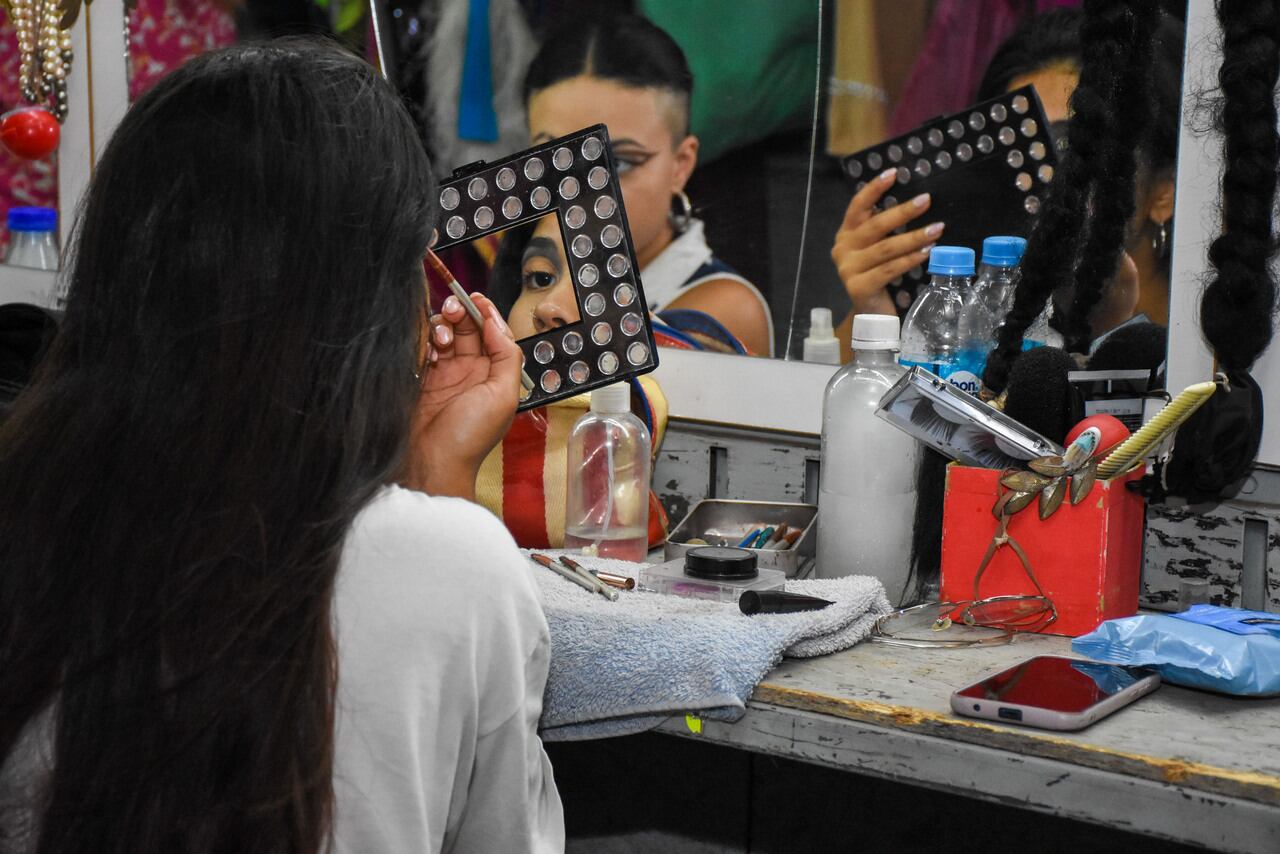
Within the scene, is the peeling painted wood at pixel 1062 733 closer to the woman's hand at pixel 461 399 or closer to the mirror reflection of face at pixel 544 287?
the woman's hand at pixel 461 399

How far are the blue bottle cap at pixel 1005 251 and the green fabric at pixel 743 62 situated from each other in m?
0.23

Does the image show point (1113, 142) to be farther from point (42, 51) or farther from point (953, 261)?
point (42, 51)

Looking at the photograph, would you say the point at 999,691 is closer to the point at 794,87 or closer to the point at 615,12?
the point at 794,87

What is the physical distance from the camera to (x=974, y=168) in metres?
1.24

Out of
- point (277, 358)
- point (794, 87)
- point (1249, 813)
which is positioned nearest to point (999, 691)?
point (1249, 813)

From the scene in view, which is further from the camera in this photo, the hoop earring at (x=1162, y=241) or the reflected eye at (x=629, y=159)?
the reflected eye at (x=629, y=159)

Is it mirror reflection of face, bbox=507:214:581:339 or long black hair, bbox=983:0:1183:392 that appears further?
mirror reflection of face, bbox=507:214:581:339

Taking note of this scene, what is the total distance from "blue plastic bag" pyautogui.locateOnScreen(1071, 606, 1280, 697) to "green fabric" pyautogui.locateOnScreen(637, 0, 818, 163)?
60 cm

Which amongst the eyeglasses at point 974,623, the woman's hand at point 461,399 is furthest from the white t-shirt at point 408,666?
the eyeglasses at point 974,623

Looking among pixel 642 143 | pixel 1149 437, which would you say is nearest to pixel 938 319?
pixel 1149 437

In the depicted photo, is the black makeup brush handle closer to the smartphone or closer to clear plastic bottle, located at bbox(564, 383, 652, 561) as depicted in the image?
the smartphone

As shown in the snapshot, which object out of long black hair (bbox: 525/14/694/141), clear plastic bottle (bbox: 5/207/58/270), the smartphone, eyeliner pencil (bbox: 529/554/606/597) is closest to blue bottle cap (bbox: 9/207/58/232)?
clear plastic bottle (bbox: 5/207/58/270)

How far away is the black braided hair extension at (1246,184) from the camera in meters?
1.08

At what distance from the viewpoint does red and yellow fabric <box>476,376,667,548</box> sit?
1.30 m
